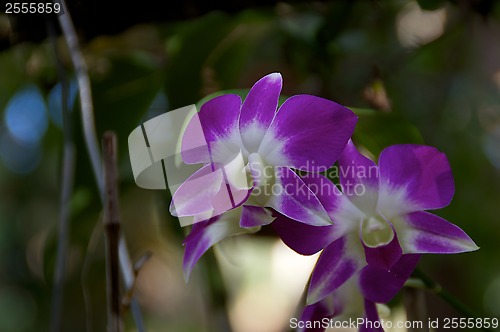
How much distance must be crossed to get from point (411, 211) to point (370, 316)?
2.1 inches

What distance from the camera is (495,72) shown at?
0.75 meters

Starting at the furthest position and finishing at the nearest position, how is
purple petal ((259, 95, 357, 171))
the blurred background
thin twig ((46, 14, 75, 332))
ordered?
the blurred background, thin twig ((46, 14, 75, 332)), purple petal ((259, 95, 357, 171))

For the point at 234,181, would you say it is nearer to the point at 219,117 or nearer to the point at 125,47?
the point at 219,117

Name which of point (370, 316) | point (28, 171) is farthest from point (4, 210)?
point (370, 316)

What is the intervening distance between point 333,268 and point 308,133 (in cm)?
6

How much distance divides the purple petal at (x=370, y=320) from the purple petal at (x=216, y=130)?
9cm

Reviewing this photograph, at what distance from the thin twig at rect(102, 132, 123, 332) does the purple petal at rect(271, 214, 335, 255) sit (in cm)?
7

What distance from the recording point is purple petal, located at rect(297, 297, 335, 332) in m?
0.26

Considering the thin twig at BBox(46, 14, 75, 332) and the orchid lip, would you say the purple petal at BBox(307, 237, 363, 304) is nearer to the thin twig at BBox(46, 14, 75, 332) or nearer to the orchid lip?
the orchid lip

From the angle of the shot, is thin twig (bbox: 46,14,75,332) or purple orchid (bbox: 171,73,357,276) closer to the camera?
purple orchid (bbox: 171,73,357,276)

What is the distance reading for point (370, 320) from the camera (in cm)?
26

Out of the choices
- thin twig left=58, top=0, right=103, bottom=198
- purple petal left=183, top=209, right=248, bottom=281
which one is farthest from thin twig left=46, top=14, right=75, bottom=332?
purple petal left=183, top=209, right=248, bottom=281

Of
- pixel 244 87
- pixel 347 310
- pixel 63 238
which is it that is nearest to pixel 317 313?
pixel 347 310

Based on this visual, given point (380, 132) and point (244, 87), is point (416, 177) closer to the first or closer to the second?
point (380, 132)
